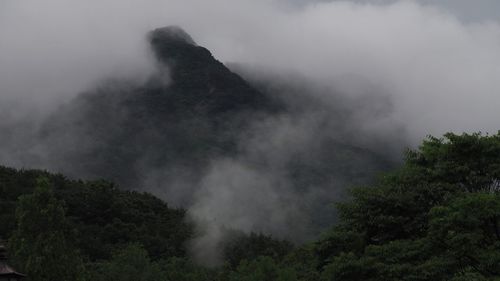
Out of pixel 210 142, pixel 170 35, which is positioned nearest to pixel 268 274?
pixel 210 142

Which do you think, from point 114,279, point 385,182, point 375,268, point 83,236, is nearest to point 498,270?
point 375,268

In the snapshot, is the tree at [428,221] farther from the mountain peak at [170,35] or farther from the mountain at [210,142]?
the mountain peak at [170,35]

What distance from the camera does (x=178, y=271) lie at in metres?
48.8

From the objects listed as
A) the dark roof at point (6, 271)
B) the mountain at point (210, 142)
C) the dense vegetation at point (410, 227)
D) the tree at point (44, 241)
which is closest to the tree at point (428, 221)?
the dense vegetation at point (410, 227)

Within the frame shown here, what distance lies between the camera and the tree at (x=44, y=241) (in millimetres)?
27656

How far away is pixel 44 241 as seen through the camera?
28375 mm

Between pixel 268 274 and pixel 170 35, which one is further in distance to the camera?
pixel 170 35

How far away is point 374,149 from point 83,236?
81027 mm

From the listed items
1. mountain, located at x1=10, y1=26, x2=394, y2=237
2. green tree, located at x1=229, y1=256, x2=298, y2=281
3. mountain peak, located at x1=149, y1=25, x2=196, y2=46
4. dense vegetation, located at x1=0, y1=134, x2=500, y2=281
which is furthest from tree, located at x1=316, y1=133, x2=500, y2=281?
mountain peak, located at x1=149, y1=25, x2=196, y2=46

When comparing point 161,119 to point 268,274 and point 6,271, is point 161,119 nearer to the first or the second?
point 268,274

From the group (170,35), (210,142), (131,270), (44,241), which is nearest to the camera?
(44,241)

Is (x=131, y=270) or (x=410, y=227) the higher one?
(x=131, y=270)

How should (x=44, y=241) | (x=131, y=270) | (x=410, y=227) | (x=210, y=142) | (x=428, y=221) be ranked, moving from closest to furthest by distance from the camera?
(x=428, y=221)
(x=410, y=227)
(x=44, y=241)
(x=131, y=270)
(x=210, y=142)

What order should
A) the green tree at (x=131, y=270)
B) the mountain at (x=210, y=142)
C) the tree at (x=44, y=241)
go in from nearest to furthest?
the tree at (x=44, y=241), the green tree at (x=131, y=270), the mountain at (x=210, y=142)
